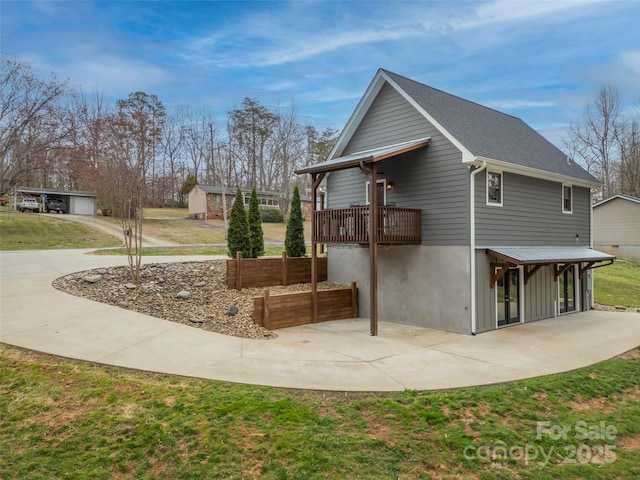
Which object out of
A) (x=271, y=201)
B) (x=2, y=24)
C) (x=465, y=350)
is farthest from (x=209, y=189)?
(x=465, y=350)

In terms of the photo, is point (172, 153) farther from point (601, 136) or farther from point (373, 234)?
point (601, 136)

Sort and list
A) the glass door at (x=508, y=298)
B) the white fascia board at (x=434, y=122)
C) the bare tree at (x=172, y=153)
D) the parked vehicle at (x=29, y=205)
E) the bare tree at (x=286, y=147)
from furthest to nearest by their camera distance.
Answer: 1. the bare tree at (x=172, y=153)
2. the bare tree at (x=286, y=147)
3. the parked vehicle at (x=29, y=205)
4. the glass door at (x=508, y=298)
5. the white fascia board at (x=434, y=122)

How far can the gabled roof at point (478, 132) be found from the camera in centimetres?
1070

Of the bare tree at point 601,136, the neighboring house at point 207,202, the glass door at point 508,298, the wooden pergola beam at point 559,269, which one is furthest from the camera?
the neighboring house at point 207,202

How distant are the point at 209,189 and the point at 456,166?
2830cm

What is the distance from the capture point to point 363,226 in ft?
33.9

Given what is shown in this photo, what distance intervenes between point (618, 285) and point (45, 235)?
29.8 metres

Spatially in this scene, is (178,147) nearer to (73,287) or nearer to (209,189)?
(209,189)

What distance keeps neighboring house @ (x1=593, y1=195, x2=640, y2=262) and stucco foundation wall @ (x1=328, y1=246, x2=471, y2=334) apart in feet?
68.6

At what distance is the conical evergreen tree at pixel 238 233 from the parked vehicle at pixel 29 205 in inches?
1097

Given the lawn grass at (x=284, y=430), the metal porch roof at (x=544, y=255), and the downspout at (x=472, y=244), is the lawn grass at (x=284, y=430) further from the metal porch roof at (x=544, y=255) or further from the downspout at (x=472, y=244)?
the metal porch roof at (x=544, y=255)

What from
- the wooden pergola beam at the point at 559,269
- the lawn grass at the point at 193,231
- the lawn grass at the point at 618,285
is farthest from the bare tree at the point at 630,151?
the lawn grass at the point at 193,231

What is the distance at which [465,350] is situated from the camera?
27.5 ft

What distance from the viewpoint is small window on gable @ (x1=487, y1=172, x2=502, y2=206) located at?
1074 centimetres
